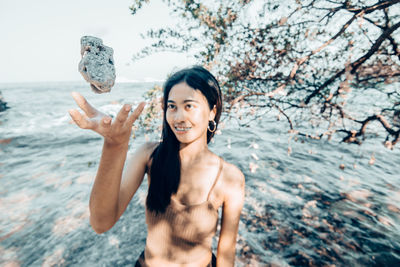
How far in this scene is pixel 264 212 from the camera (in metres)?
5.24

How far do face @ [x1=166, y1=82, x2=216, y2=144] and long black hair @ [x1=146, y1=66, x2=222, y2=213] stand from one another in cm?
7

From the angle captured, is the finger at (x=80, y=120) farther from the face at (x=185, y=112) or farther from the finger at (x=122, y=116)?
the face at (x=185, y=112)

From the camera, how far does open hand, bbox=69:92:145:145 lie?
38.4 inches

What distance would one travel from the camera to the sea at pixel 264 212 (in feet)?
13.3

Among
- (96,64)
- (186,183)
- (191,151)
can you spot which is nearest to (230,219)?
(186,183)

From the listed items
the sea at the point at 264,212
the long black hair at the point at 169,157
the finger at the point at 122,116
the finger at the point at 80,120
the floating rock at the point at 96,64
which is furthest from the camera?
the sea at the point at 264,212

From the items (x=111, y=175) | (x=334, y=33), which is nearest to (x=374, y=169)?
(x=334, y=33)

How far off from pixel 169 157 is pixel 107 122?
0.96 meters

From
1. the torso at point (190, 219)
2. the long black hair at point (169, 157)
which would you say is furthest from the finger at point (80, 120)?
the torso at point (190, 219)

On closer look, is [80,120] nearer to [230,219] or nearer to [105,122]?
[105,122]

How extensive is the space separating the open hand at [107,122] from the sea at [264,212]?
3.74m

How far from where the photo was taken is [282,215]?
5.08m

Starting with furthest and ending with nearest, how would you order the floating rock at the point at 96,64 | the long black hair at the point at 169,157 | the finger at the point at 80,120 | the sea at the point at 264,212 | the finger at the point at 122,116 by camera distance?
the sea at the point at 264,212 → the long black hair at the point at 169,157 → the floating rock at the point at 96,64 → the finger at the point at 122,116 → the finger at the point at 80,120

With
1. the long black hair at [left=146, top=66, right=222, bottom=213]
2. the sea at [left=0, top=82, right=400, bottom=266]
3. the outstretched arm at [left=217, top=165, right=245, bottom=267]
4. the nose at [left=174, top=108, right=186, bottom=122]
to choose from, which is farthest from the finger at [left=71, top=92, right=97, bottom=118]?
the sea at [left=0, top=82, right=400, bottom=266]
